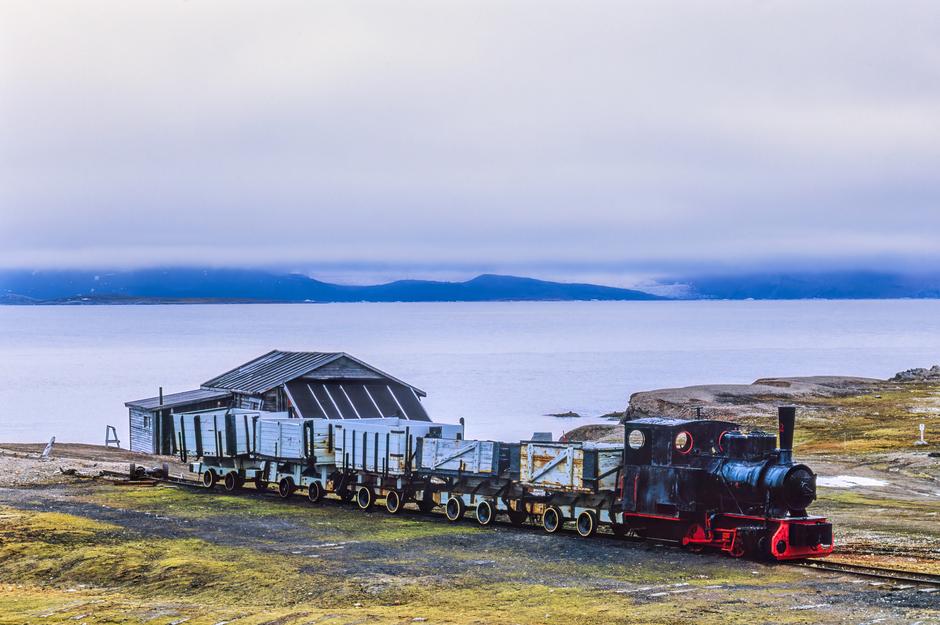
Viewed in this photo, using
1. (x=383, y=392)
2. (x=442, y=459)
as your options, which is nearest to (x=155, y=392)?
(x=383, y=392)

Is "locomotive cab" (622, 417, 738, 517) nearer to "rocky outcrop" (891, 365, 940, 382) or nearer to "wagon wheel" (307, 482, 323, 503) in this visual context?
"wagon wheel" (307, 482, 323, 503)

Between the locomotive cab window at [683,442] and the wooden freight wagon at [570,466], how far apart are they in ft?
6.13

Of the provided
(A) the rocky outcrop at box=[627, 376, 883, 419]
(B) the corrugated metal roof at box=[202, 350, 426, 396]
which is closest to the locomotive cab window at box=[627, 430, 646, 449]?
(B) the corrugated metal roof at box=[202, 350, 426, 396]

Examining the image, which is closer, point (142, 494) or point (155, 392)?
point (142, 494)

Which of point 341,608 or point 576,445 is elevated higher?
point 576,445

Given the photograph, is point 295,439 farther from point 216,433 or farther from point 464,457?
point 464,457

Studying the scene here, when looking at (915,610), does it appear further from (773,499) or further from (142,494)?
(142,494)

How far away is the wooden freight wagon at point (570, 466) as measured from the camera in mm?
27141

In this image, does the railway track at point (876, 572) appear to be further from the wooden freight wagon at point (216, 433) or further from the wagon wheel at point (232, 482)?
the wagon wheel at point (232, 482)

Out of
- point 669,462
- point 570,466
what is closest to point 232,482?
point 570,466

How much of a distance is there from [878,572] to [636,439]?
6.40 meters

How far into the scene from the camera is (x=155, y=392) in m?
121

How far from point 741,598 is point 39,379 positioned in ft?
443

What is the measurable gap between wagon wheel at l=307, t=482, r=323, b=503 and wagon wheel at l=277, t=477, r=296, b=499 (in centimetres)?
125
